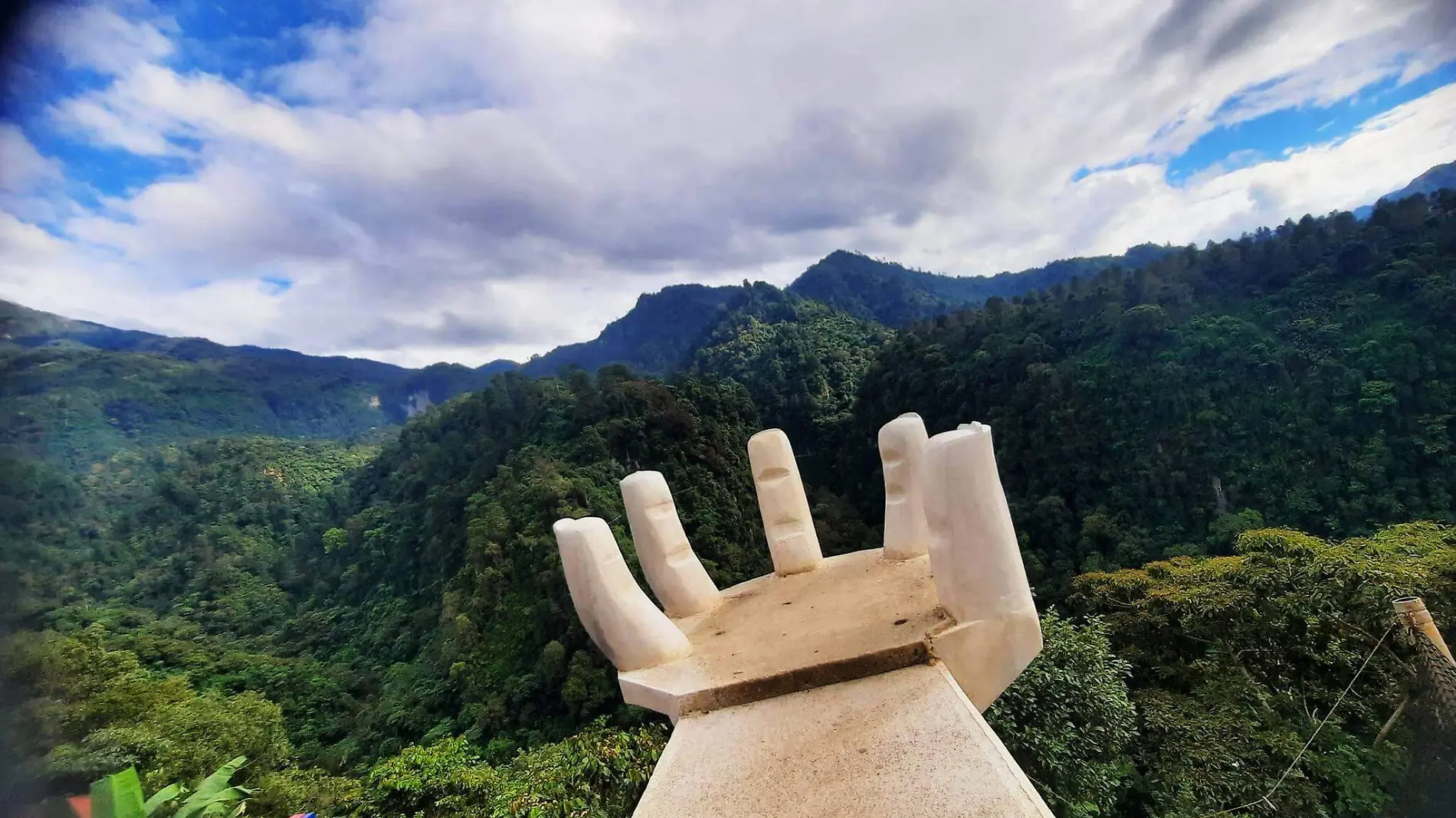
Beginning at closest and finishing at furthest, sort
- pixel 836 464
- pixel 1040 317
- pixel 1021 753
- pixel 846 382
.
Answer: pixel 1021 753 → pixel 1040 317 → pixel 836 464 → pixel 846 382

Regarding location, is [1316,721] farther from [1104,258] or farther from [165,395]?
[1104,258]

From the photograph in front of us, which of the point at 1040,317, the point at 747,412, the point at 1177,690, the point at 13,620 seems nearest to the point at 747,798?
the point at 13,620

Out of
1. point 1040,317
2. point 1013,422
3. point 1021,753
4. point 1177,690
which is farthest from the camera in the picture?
point 1040,317

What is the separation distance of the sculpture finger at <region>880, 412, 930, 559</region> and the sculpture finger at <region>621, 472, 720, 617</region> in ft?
3.86

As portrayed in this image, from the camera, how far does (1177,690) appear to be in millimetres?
10992

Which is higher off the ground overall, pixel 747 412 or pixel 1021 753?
pixel 747 412

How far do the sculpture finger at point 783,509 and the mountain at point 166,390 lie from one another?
Answer: 3.72 meters

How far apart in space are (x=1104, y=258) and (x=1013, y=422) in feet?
226

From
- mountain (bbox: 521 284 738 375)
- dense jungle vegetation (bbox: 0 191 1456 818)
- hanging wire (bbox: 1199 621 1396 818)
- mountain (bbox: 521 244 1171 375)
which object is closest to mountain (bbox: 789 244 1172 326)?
mountain (bbox: 521 244 1171 375)

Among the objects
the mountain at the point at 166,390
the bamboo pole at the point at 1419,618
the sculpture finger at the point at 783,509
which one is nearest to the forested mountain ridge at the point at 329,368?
the mountain at the point at 166,390

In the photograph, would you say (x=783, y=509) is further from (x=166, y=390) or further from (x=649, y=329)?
(x=649, y=329)

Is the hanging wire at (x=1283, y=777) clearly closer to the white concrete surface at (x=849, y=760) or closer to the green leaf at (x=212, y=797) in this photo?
the white concrete surface at (x=849, y=760)

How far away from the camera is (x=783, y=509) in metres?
4.38

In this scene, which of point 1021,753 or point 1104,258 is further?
point 1104,258
